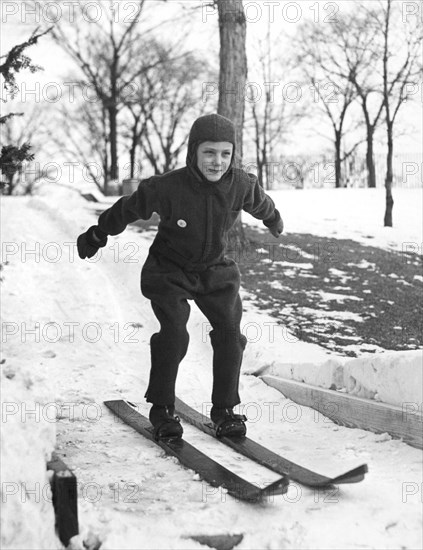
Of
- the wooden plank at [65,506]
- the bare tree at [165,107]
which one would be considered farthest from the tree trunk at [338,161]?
A: the wooden plank at [65,506]

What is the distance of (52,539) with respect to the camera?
2.52 metres

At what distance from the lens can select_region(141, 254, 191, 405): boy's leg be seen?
3889mm

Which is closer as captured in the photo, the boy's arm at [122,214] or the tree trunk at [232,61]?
the boy's arm at [122,214]

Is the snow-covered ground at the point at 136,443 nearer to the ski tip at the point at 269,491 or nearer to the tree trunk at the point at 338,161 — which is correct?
the ski tip at the point at 269,491

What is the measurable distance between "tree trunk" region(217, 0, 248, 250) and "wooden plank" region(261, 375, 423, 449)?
5390mm

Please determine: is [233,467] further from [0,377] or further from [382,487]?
[0,377]

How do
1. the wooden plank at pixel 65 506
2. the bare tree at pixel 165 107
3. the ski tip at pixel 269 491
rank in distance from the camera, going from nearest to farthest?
the wooden plank at pixel 65 506 < the ski tip at pixel 269 491 < the bare tree at pixel 165 107

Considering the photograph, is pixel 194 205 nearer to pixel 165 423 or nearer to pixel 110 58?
pixel 165 423

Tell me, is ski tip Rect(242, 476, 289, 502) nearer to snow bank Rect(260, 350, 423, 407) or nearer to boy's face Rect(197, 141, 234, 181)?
snow bank Rect(260, 350, 423, 407)

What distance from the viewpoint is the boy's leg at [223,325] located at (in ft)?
13.1

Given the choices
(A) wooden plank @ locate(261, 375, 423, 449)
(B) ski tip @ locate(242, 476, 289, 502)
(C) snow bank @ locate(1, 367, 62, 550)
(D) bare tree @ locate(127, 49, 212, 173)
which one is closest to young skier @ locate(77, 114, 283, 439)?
(A) wooden plank @ locate(261, 375, 423, 449)

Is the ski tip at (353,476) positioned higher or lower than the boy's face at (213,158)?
lower

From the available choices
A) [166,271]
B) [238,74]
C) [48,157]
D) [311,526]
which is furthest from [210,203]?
[48,157]

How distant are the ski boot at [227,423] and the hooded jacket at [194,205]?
853mm
